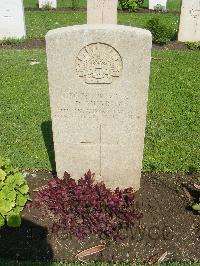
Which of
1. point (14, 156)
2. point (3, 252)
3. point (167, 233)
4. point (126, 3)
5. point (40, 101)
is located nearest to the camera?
point (3, 252)

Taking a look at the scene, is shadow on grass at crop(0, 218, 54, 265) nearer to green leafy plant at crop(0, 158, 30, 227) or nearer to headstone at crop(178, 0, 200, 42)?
green leafy plant at crop(0, 158, 30, 227)

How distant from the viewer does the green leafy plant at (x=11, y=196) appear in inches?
151

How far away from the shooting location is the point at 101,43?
11.9ft

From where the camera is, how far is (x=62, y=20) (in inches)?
578

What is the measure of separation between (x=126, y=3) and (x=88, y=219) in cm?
1436

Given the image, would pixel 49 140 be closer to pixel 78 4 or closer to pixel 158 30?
pixel 158 30

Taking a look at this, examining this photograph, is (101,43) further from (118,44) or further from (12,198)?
(12,198)

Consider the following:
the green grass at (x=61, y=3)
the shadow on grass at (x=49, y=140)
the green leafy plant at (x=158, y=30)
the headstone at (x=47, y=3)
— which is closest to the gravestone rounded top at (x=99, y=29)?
the shadow on grass at (x=49, y=140)

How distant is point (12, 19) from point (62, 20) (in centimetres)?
325

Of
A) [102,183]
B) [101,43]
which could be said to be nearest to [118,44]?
[101,43]

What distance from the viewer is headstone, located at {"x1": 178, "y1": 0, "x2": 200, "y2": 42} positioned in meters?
11.6

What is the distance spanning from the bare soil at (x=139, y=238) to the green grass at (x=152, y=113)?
86cm

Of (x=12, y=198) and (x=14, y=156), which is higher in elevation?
(x=12, y=198)

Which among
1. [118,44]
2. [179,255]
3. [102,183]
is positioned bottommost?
[179,255]
